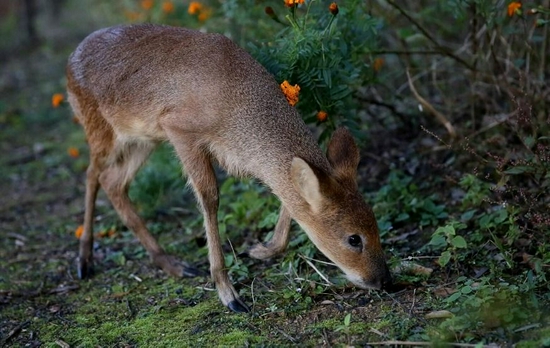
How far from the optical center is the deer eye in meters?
4.12

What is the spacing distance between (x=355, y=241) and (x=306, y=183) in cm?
42

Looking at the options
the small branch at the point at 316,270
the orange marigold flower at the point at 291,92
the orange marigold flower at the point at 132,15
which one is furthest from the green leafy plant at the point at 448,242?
the orange marigold flower at the point at 132,15

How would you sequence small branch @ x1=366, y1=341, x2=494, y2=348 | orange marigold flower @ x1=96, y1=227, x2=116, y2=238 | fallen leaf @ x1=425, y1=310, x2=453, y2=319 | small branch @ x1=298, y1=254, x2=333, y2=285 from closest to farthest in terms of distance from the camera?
small branch @ x1=366, y1=341, x2=494, y2=348
fallen leaf @ x1=425, y1=310, x2=453, y2=319
small branch @ x1=298, y1=254, x2=333, y2=285
orange marigold flower @ x1=96, y1=227, x2=116, y2=238

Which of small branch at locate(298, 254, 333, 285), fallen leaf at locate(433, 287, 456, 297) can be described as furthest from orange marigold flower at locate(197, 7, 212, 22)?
fallen leaf at locate(433, 287, 456, 297)

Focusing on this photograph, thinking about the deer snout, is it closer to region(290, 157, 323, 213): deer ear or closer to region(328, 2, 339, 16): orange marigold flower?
region(290, 157, 323, 213): deer ear

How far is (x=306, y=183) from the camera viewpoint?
13.5ft

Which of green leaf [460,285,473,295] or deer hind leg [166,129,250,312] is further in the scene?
deer hind leg [166,129,250,312]

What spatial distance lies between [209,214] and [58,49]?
9299 millimetres

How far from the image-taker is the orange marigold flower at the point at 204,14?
6.56 m

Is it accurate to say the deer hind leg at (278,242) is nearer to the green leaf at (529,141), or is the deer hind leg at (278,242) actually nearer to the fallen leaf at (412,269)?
the fallen leaf at (412,269)

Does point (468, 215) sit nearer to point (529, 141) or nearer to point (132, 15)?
point (529, 141)

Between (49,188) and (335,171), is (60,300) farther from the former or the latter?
(49,188)

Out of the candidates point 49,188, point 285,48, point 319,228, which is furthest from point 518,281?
point 49,188

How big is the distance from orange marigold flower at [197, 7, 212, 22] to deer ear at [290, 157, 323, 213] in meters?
2.68
